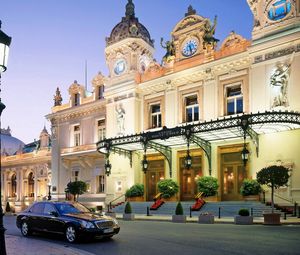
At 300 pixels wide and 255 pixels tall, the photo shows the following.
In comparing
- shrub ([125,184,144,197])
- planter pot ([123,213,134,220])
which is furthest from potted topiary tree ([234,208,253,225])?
shrub ([125,184,144,197])

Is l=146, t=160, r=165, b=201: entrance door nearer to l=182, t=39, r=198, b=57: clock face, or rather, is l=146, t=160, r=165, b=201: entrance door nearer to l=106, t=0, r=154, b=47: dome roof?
l=182, t=39, r=198, b=57: clock face

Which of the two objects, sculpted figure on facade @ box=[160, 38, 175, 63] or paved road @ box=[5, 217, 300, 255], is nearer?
paved road @ box=[5, 217, 300, 255]

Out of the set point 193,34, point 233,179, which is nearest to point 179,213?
point 233,179

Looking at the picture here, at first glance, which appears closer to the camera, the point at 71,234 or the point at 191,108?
the point at 71,234

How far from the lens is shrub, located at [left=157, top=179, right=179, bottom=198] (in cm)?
3075

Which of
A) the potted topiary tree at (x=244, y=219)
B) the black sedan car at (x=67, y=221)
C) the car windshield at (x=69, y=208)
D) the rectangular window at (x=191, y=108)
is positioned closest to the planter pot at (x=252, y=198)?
the potted topiary tree at (x=244, y=219)

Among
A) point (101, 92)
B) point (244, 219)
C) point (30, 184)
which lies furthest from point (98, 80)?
point (244, 219)

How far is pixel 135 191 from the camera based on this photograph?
3325 cm

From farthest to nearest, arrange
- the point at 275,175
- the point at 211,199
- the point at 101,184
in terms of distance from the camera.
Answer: the point at 101,184, the point at 211,199, the point at 275,175

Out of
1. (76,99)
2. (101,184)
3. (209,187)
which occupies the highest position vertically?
(76,99)

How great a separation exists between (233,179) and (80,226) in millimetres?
18674

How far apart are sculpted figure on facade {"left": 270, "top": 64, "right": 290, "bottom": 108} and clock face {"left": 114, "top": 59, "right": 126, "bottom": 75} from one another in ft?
49.7

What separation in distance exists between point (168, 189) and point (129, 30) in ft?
51.1

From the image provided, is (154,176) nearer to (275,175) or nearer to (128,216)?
(128,216)
